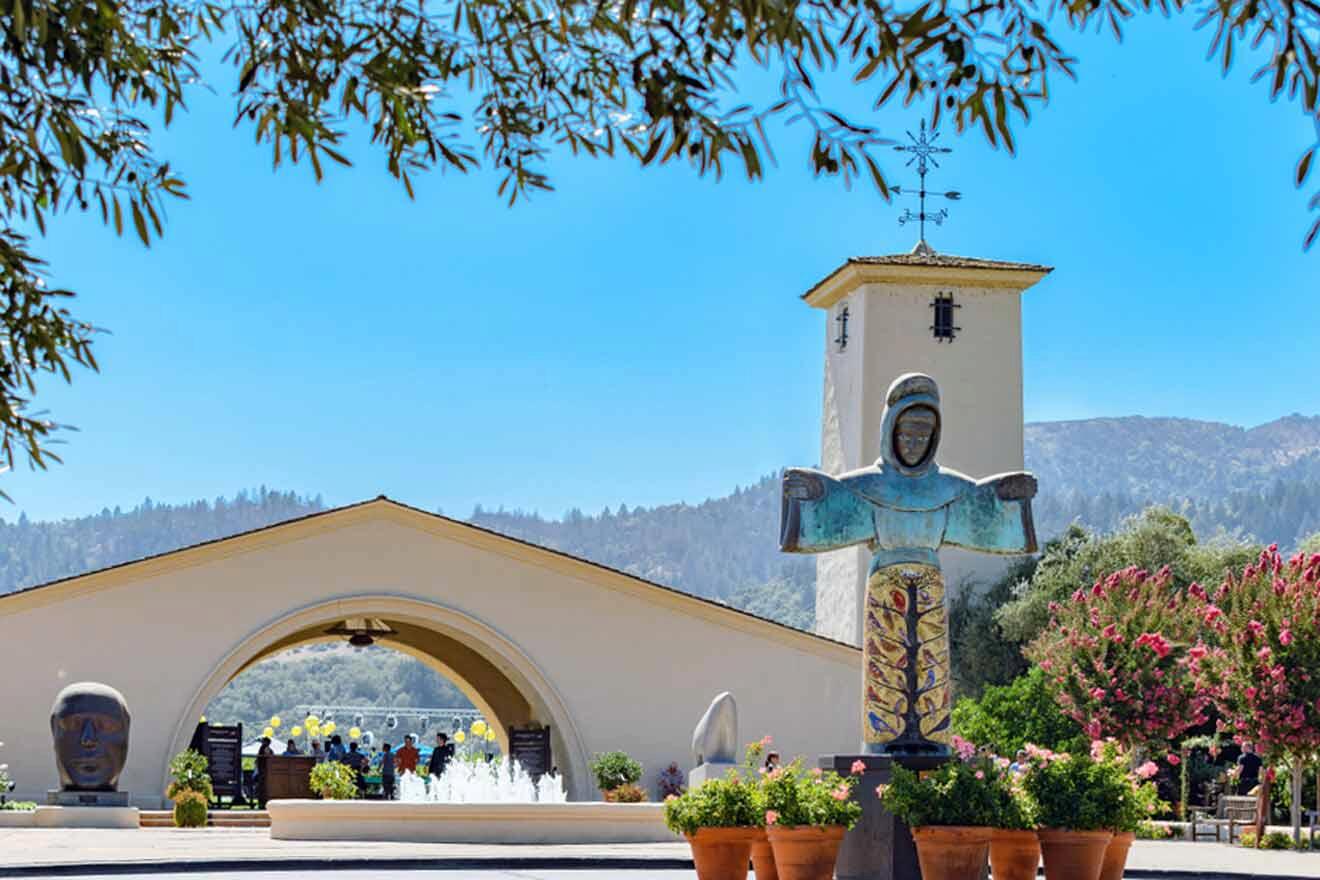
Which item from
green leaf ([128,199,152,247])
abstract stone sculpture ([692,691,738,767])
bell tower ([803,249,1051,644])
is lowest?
abstract stone sculpture ([692,691,738,767])

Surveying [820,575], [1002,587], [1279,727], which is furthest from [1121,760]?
[820,575]

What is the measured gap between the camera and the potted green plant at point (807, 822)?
468 inches

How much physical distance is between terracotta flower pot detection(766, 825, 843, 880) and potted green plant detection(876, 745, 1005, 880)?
456mm

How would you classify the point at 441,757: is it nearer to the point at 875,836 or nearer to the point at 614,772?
the point at 614,772

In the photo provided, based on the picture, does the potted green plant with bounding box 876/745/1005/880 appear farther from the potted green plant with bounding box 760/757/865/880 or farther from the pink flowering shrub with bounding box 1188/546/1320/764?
the pink flowering shrub with bounding box 1188/546/1320/764

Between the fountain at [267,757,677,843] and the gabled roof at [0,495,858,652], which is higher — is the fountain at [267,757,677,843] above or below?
below

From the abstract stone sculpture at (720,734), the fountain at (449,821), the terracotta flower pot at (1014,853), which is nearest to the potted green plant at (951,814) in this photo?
the terracotta flower pot at (1014,853)

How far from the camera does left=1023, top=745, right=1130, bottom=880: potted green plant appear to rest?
38.8 feet

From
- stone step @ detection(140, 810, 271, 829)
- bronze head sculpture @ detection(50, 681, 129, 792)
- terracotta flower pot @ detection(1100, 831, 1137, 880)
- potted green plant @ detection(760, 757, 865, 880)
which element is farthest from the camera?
stone step @ detection(140, 810, 271, 829)

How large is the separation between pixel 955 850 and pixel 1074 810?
2.76 ft

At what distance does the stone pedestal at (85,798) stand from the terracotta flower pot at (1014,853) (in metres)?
16.9

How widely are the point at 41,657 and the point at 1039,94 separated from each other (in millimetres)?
26348

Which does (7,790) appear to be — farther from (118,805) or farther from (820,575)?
(820,575)

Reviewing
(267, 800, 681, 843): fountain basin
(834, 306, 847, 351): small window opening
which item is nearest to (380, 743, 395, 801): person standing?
(267, 800, 681, 843): fountain basin
